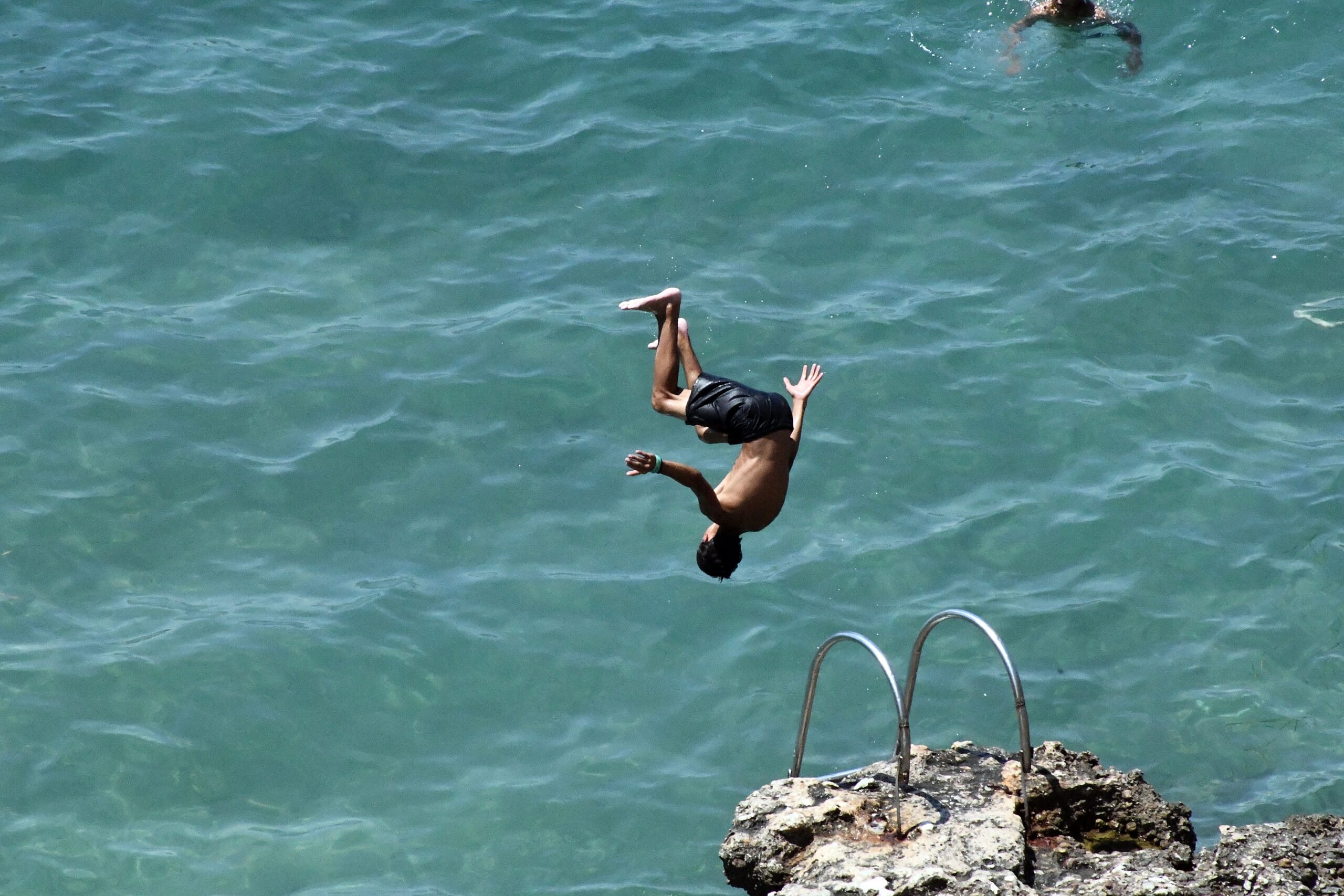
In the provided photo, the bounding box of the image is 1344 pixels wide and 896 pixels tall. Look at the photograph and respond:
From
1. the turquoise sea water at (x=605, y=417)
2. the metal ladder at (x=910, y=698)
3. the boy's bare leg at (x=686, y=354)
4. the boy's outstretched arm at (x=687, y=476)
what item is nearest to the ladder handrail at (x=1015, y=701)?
the metal ladder at (x=910, y=698)

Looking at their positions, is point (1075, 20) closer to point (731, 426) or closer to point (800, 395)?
point (800, 395)

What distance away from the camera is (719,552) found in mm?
8898

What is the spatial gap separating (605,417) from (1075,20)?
834cm

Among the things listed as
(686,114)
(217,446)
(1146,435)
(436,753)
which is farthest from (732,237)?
(436,753)

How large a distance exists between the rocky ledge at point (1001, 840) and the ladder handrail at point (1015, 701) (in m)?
0.13

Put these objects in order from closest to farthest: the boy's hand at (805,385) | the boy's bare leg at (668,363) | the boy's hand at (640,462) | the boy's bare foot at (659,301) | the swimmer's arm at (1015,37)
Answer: the boy's hand at (640,462) < the boy's hand at (805,385) < the boy's bare foot at (659,301) < the boy's bare leg at (668,363) < the swimmer's arm at (1015,37)

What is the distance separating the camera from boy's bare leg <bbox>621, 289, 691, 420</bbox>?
9047mm

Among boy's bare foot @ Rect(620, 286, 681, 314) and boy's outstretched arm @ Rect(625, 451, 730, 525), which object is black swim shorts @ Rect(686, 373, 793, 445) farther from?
boy's bare foot @ Rect(620, 286, 681, 314)

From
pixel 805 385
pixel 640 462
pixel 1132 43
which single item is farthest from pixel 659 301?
pixel 1132 43

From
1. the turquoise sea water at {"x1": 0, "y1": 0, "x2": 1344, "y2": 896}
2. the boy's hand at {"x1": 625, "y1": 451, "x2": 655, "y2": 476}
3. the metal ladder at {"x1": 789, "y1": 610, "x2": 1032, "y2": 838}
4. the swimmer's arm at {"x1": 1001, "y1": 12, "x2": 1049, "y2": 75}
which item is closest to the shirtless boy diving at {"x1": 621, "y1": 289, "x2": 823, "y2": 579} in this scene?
the boy's hand at {"x1": 625, "y1": 451, "x2": 655, "y2": 476}

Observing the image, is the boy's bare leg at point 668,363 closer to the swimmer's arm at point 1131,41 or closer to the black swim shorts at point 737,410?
the black swim shorts at point 737,410

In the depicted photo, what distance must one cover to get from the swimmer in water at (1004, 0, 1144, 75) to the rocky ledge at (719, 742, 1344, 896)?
430 inches

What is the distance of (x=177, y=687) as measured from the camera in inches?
393

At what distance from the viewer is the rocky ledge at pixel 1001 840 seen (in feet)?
21.7
